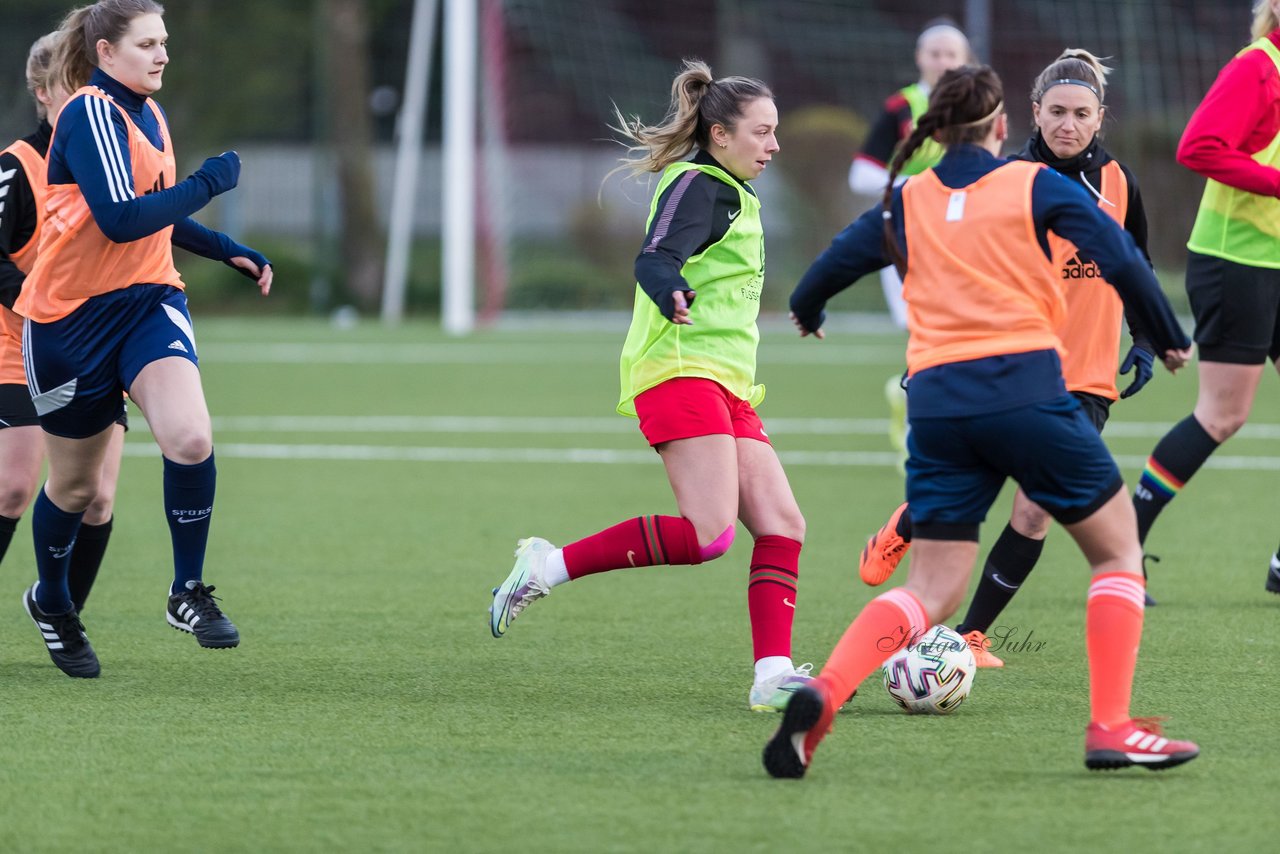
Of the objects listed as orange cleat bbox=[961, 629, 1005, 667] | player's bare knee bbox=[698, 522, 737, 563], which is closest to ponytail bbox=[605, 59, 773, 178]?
player's bare knee bbox=[698, 522, 737, 563]

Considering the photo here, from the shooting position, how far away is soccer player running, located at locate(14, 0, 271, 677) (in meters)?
4.98

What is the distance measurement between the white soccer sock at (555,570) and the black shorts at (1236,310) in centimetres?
263

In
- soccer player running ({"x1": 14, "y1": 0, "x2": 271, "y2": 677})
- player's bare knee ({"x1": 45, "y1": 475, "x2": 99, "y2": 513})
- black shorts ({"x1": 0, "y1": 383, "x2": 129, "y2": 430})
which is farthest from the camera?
black shorts ({"x1": 0, "y1": 383, "x2": 129, "y2": 430})

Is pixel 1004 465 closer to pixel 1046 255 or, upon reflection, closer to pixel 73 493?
pixel 1046 255

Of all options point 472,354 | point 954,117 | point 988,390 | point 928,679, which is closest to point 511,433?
point 472,354

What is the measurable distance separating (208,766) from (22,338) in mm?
1681

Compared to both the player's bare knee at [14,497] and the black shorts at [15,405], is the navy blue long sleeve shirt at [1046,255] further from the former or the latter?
the player's bare knee at [14,497]

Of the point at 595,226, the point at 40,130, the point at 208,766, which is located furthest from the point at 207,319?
the point at 208,766

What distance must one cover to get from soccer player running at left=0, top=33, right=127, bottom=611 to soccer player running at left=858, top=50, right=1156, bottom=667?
263cm

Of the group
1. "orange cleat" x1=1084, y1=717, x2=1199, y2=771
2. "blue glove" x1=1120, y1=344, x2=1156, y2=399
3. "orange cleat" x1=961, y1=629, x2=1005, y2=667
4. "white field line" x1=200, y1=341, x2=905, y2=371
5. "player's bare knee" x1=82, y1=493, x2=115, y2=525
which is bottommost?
"white field line" x1=200, y1=341, x2=905, y2=371

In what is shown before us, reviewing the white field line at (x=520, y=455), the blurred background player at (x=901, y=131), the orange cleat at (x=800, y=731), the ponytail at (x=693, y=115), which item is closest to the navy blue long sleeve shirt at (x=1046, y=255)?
the orange cleat at (x=800, y=731)

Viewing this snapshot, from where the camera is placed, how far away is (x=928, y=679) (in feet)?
15.6

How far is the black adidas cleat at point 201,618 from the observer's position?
5141mm

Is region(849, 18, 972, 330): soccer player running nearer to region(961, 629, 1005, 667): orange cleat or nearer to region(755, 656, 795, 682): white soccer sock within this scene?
region(961, 629, 1005, 667): orange cleat
